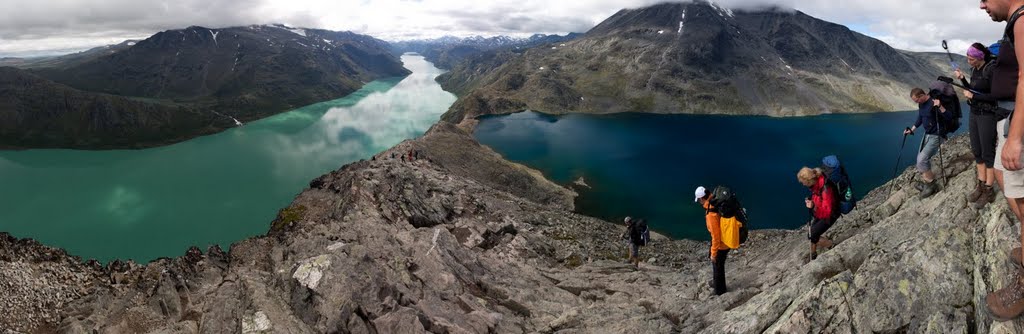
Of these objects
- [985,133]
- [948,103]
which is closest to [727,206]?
[985,133]

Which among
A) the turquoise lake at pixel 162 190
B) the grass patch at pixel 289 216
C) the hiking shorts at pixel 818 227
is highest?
the hiking shorts at pixel 818 227

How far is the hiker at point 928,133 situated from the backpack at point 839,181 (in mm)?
3262

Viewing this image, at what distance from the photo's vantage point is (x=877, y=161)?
353 ft

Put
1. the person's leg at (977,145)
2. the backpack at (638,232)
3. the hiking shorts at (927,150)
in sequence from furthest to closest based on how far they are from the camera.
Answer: the backpack at (638,232)
the hiking shorts at (927,150)
the person's leg at (977,145)

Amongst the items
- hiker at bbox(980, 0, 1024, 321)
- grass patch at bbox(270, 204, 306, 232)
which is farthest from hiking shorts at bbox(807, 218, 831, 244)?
grass patch at bbox(270, 204, 306, 232)

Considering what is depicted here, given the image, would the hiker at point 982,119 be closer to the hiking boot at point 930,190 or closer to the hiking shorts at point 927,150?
the hiking shorts at point 927,150

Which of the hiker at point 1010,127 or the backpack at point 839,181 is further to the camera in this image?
the backpack at point 839,181

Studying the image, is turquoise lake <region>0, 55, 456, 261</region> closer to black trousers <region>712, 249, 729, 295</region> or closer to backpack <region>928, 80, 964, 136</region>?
black trousers <region>712, 249, 729, 295</region>

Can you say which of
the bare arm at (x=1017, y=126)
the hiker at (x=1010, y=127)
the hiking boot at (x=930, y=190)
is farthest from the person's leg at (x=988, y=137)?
the hiking boot at (x=930, y=190)

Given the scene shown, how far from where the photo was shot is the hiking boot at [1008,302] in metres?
7.36

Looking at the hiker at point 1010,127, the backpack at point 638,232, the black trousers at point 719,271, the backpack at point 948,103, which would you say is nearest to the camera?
the hiker at point 1010,127

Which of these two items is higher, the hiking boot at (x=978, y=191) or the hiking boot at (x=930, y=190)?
the hiking boot at (x=978, y=191)

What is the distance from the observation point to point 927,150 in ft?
56.4

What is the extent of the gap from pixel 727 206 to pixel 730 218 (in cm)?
55
